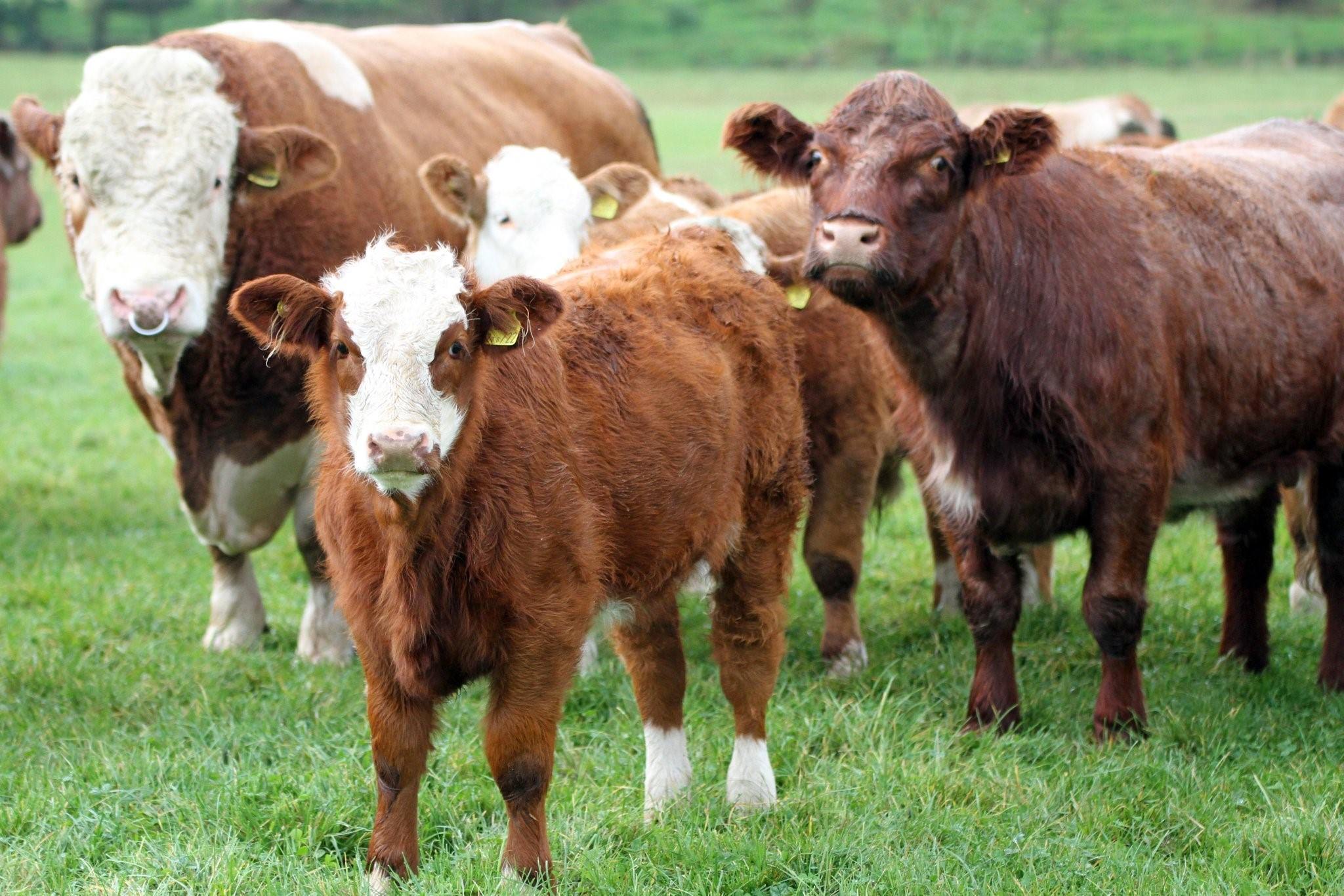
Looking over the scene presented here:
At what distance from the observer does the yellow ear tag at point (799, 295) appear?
5.63 meters

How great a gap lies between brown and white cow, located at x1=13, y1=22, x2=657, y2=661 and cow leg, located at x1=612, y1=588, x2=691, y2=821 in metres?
2.02

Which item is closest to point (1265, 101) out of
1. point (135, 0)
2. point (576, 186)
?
point (576, 186)

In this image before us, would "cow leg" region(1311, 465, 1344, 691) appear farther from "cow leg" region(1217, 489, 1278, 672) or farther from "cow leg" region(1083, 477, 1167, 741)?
"cow leg" region(1083, 477, 1167, 741)

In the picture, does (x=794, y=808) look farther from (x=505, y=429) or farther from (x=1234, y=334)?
(x=1234, y=334)

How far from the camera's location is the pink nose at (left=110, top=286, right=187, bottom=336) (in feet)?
18.9

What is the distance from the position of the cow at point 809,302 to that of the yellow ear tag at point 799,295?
56 centimetres

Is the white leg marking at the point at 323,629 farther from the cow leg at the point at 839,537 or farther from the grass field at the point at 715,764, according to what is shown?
the cow leg at the point at 839,537

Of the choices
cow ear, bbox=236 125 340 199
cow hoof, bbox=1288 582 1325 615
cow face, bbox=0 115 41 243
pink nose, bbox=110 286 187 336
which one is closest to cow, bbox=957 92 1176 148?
cow hoof, bbox=1288 582 1325 615

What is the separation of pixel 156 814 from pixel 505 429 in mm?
1712

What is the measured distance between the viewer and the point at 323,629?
259 inches

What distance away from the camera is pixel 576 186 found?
6.85 m

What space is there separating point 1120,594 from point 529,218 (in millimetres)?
3028

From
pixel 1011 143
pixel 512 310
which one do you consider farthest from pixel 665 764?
pixel 1011 143

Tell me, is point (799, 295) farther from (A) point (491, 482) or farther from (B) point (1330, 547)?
(B) point (1330, 547)
